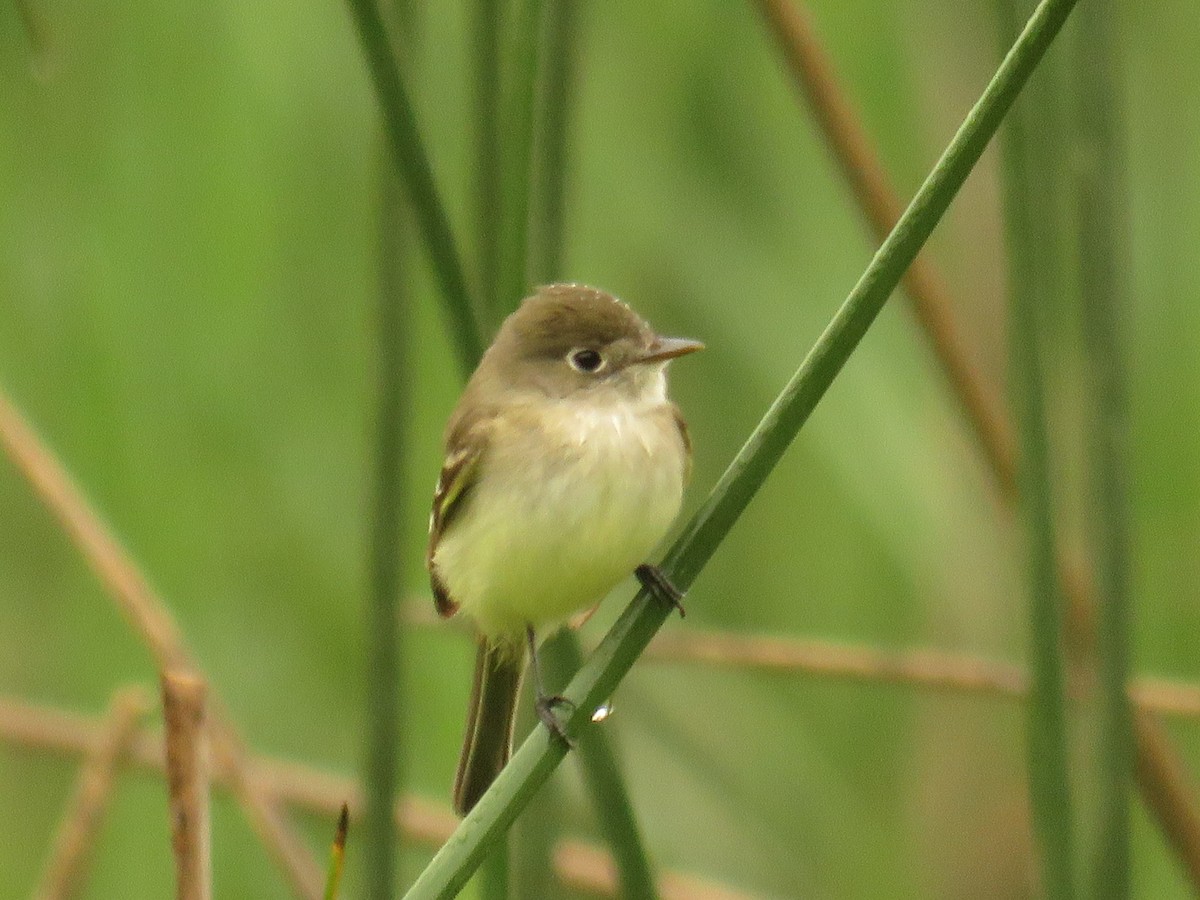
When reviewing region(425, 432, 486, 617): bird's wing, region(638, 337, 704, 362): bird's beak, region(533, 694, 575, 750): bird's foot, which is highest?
region(533, 694, 575, 750): bird's foot

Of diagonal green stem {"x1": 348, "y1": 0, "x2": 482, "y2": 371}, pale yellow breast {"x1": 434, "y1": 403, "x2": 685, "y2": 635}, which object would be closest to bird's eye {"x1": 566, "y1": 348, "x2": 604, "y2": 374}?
pale yellow breast {"x1": 434, "y1": 403, "x2": 685, "y2": 635}

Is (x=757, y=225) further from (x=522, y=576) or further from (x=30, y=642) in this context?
(x=30, y=642)

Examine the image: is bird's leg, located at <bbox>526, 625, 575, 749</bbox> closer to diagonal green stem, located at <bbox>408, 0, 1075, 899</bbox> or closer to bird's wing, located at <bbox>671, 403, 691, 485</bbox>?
diagonal green stem, located at <bbox>408, 0, 1075, 899</bbox>

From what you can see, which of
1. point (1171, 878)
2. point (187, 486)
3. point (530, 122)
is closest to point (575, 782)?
point (187, 486)

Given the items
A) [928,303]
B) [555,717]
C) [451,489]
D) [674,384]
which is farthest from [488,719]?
[674,384]

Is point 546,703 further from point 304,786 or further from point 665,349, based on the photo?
point 304,786

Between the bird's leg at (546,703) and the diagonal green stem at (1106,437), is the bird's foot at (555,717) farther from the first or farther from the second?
the diagonal green stem at (1106,437)
